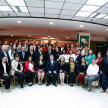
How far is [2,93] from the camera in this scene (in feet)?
12.1

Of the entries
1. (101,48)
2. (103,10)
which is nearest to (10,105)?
(103,10)

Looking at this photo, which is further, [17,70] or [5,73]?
[17,70]

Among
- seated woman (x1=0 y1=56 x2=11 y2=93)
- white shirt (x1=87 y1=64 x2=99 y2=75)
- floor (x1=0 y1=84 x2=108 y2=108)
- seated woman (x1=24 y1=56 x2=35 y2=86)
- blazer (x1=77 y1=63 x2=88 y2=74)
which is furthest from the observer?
blazer (x1=77 y1=63 x2=88 y2=74)

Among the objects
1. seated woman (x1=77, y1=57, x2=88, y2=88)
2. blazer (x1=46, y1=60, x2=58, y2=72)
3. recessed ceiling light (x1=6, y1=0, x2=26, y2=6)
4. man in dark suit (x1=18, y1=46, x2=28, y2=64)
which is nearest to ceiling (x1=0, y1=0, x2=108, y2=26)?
recessed ceiling light (x1=6, y1=0, x2=26, y2=6)

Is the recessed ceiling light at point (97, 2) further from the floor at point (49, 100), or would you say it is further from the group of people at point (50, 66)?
the floor at point (49, 100)

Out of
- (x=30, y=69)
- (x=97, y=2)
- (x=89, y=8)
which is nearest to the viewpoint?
(x=97, y=2)

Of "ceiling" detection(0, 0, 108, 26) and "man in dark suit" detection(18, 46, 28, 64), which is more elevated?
"ceiling" detection(0, 0, 108, 26)

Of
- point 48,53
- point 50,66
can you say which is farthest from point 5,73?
point 48,53

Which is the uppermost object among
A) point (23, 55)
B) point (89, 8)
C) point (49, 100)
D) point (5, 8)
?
point (5, 8)

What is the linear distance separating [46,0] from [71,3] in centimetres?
95

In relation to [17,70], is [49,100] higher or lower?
lower

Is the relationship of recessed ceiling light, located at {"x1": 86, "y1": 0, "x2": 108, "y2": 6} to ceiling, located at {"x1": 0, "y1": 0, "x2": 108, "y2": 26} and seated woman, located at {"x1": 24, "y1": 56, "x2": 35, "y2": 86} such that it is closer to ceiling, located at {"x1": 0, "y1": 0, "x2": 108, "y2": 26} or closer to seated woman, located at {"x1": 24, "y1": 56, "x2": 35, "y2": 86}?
ceiling, located at {"x1": 0, "y1": 0, "x2": 108, "y2": 26}

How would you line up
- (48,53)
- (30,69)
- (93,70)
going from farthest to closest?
(48,53) → (30,69) → (93,70)

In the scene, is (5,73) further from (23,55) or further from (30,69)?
(23,55)
